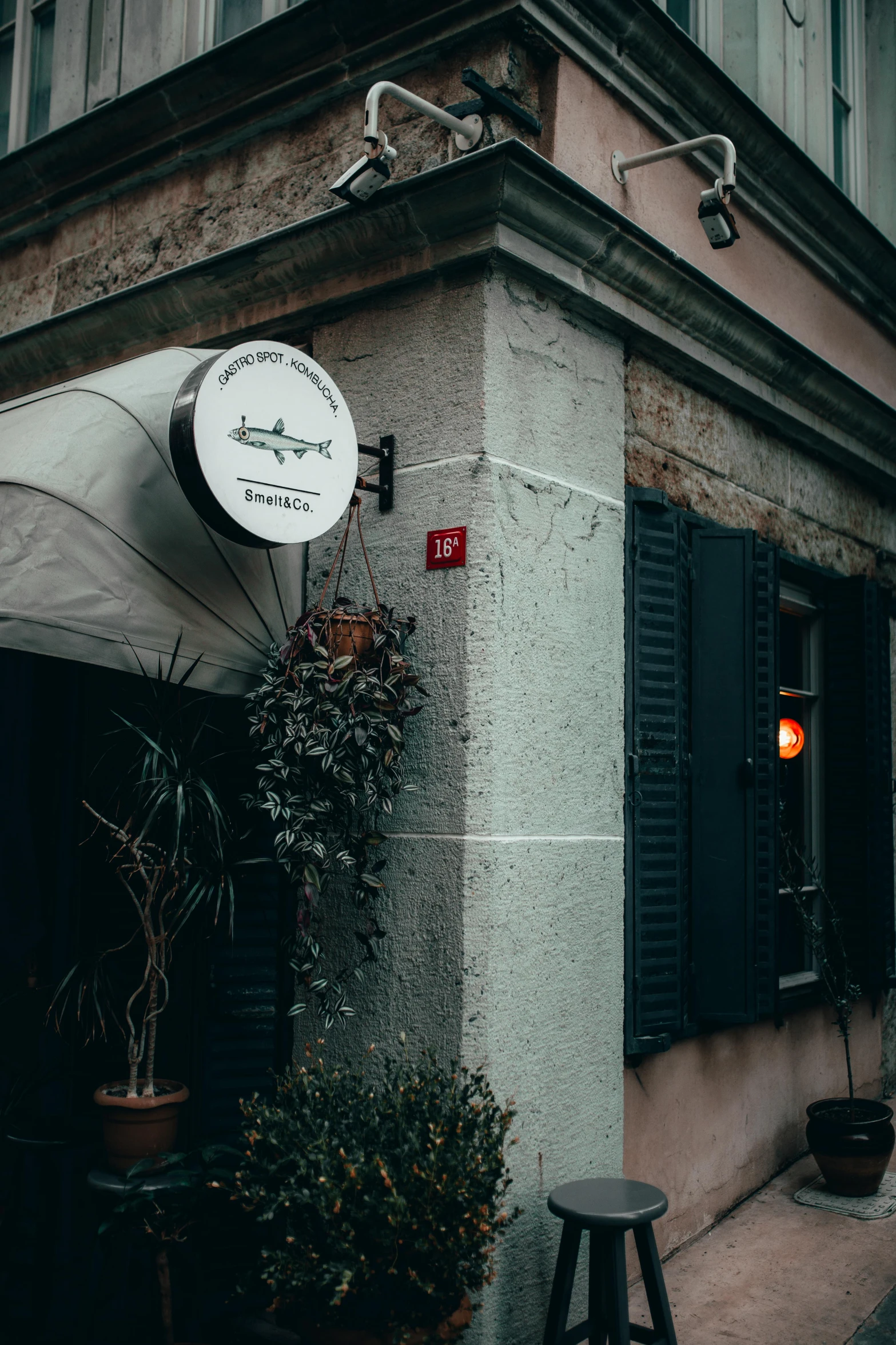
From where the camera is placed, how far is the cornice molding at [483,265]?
155 inches

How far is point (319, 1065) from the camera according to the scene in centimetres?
354

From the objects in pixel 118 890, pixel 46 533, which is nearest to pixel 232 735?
pixel 118 890

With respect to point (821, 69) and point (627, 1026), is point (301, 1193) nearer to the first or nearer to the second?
point (627, 1026)

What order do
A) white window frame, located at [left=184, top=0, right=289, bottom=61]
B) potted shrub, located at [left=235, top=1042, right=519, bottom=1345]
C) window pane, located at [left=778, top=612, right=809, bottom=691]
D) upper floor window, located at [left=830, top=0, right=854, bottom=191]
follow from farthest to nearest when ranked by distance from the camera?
upper floor window, located at [left=830, top=0, right=854, bottom=191] → window pane, located at [left=778, top=612, right=809, bottom=691] → white window frame, located at [left=184, top=0, right=289, bottom=61] → potted shrub, located at [left=235, top=1042, right=519, bottom=1345]

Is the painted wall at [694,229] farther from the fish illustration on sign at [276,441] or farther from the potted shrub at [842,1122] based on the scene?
the potted shrub at [842,1122]

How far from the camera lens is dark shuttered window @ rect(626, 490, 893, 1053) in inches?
177

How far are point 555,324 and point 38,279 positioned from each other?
10.5 feet

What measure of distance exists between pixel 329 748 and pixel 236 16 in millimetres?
3821

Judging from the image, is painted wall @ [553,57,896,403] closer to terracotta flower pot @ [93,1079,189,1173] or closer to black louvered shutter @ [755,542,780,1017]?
black louvered shutter @ [755,542,780,1017]

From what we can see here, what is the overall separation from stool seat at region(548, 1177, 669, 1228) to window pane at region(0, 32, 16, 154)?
245 inches

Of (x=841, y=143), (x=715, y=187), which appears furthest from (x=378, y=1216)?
(x=841, y=143)

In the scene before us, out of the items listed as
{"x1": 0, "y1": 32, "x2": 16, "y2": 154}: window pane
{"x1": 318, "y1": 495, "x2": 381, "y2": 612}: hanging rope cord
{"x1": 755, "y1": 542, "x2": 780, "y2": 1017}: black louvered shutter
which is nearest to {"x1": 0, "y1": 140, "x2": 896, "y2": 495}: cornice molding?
{"x1": 318, "y1": 495, "x2": 381, "y2": 612}: hanging rope cord

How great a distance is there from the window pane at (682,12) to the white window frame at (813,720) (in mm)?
2880

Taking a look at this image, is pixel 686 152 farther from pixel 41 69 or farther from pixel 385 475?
pixel 41 69
